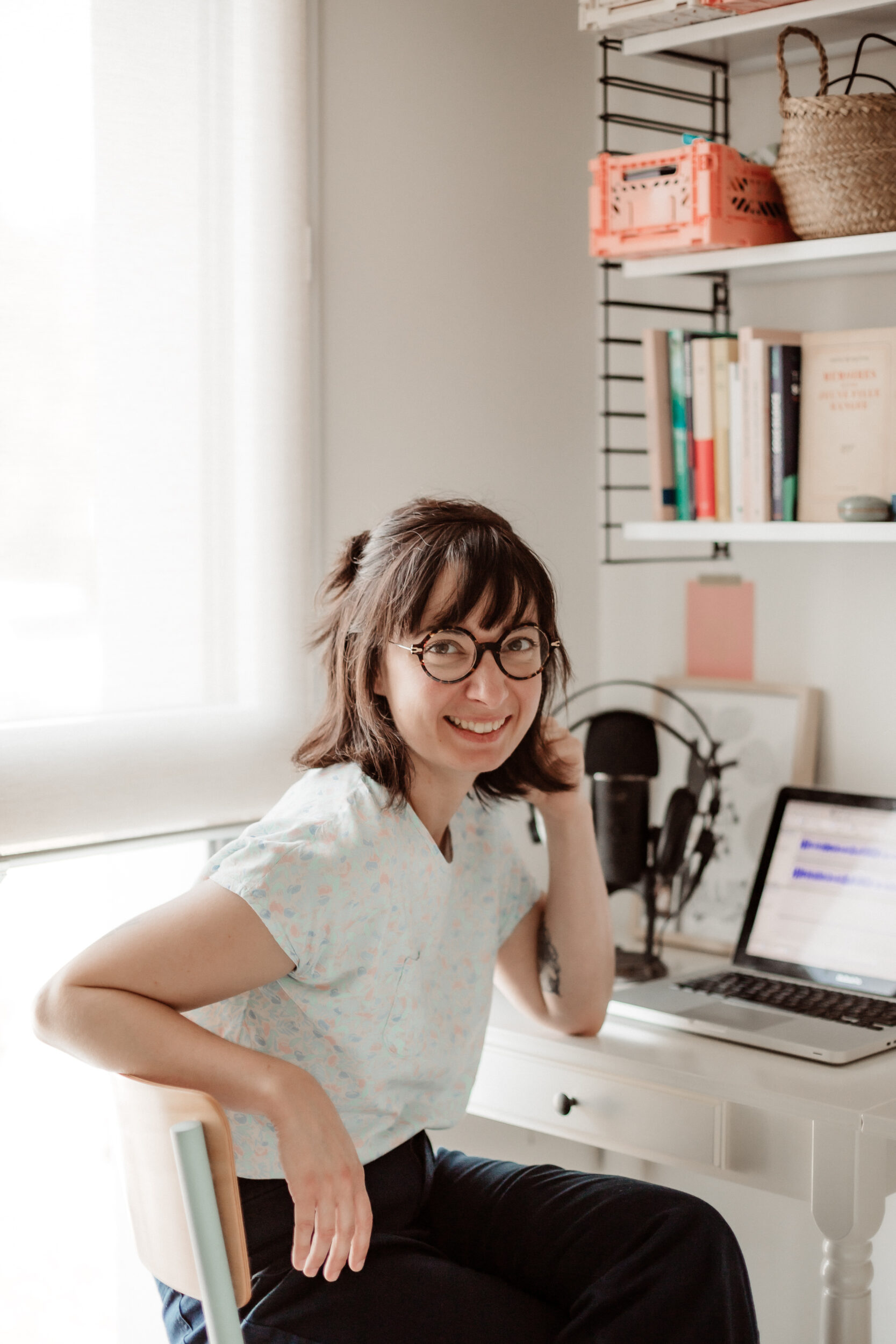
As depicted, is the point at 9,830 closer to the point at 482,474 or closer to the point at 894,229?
the point at 482,474

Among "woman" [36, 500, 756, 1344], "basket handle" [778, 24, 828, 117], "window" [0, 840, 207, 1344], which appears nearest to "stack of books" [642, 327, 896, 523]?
"basket handle" [778, 24, 828, 117]

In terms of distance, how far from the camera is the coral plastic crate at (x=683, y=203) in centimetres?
176

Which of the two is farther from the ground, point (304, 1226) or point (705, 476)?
point (705, 476)

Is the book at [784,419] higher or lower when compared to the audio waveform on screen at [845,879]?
higher

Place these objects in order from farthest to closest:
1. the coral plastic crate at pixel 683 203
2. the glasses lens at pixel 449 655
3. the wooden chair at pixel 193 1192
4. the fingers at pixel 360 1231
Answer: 1. the coral plastic crate at pixel 683 203
2. the glasses lens at pixel 449 655
3. the fingers at pixel 360 1231
4. the wooden chair at pixel 193 1192

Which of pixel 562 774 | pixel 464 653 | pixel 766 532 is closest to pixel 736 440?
pixel 766 532

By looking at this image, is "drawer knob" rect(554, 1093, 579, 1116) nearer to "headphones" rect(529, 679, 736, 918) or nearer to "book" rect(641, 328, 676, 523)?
"headphones" rect(529, 679, 736, 918)

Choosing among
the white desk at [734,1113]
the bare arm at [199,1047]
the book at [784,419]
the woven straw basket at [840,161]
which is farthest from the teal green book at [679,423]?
the bare arm at [199,1047]

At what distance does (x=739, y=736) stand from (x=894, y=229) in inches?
29.6

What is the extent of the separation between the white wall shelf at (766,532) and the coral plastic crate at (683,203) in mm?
361

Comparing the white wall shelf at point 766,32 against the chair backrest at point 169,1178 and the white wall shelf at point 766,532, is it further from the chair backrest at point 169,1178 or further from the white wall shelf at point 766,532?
the chair backrest at point 169,1178

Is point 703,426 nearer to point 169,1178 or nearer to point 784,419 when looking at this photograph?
point 784,419

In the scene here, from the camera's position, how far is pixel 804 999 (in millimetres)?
1742

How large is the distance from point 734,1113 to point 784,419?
0.89 m
